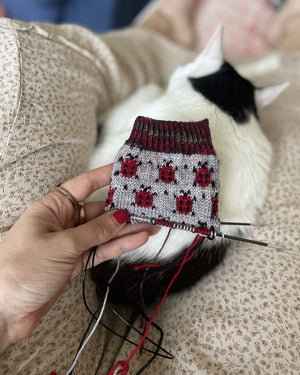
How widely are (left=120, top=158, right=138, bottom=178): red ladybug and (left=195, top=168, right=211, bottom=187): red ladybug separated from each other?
0.41 feet

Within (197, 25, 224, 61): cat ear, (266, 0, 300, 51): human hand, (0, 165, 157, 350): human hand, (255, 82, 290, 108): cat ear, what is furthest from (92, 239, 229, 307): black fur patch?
(266, 0, 300, 51): human hand

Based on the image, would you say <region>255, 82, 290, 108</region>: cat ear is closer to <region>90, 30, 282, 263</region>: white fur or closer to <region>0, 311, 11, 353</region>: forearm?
<region>90, 30, 282, 263</region>: white fur

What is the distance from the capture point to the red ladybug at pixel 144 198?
0.52 m

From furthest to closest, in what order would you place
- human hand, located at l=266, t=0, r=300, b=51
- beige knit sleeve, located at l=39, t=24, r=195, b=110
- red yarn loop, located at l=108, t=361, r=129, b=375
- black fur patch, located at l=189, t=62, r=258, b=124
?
human hand, located at l=266, t=0, r=300, b=51, beige knit sleeve, located at l=39, t=24, r=195, b=110, black fur patch, located at l=189, t=62, r=258, b=124, red yarn loop, located at l=108, t=361, r=129, b=375

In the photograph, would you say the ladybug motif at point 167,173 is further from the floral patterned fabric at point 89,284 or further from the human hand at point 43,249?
the floral patterned fabric at point 89,284

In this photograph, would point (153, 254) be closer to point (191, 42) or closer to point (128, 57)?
point (128, 57)

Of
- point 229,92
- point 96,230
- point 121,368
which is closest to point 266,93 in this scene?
point 229,92

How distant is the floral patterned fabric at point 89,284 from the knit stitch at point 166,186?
0.66 feet

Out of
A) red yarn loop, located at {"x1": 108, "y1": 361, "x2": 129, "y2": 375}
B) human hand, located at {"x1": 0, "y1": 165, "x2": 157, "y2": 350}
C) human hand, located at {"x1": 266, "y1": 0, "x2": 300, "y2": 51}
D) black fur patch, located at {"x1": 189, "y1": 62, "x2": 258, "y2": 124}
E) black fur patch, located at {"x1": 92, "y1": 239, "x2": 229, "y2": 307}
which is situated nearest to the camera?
human hand, located at {"x1": 0, "y1": 165, "x2": 157, "y2": 350}

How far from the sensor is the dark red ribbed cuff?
1.82 ft

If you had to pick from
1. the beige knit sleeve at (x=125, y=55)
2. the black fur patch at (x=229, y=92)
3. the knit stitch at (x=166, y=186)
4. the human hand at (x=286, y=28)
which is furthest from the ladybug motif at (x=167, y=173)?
the human hand at (x=286, y=28)

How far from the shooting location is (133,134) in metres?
0.57

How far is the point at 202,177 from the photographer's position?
0.53m

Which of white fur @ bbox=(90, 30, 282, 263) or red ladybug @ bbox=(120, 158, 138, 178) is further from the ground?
red ladybug @ bbox=(120, 158, 138, 178)
